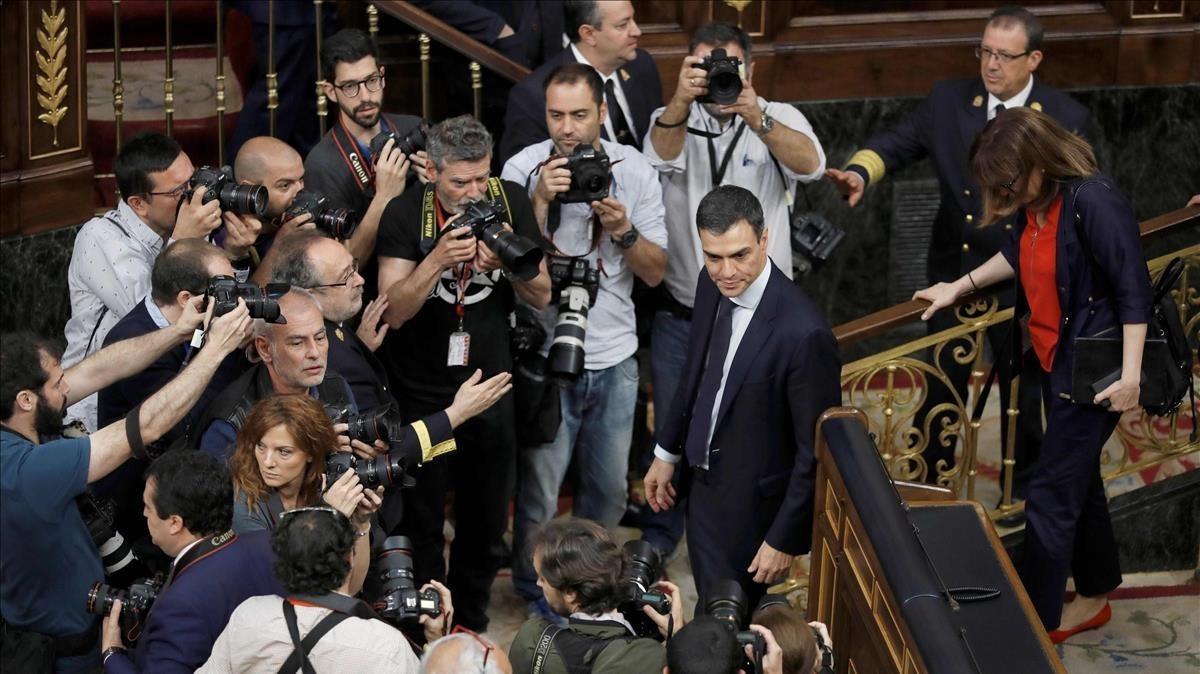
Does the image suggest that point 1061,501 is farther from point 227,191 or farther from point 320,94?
point 320,94

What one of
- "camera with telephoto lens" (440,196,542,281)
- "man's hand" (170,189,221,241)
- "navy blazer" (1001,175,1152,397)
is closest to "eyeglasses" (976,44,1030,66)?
"navy blazer" (1001,175,1152,397)

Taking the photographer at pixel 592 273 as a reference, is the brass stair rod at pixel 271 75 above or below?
above

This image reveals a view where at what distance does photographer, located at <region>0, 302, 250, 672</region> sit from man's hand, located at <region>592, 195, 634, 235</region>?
1288 mm

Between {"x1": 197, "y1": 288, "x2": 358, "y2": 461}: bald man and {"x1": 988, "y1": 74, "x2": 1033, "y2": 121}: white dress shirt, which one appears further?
{"x1": 988, "y1": 74, "x2": 1033, "y2": 121}: white dress shirt

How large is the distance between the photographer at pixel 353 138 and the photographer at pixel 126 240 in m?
0.51

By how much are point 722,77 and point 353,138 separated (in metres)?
1.13

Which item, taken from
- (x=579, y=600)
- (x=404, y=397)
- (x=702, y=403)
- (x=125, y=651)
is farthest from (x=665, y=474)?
(x=125, y=651)

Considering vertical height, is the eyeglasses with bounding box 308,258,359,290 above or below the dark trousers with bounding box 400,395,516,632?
above

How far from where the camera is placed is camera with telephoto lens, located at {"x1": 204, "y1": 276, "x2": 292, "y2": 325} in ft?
13.7

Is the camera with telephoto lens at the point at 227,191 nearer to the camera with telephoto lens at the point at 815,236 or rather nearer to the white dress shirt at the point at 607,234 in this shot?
the white dress shirt at the point at 607,234

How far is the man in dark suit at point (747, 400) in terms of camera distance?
4402 mm

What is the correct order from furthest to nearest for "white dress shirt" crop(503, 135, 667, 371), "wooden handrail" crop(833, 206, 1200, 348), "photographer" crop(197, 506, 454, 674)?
"white dress shirt" crop(503, 135, 667, 371) → "wooden handrail" crop(833, 206, 1200, 348) → "photographer" crop(197, 506, 454, 674)

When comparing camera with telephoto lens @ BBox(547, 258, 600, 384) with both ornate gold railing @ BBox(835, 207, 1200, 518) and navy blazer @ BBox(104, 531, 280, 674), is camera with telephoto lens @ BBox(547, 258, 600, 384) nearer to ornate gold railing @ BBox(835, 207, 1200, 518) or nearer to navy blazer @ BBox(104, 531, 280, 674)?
ornate gold railing @ BBox(835, 207, 1200, 518)

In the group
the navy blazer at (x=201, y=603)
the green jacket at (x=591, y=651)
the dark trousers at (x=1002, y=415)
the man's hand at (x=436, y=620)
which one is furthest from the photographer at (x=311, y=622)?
the dark trousers at (x=1002, y=415)
